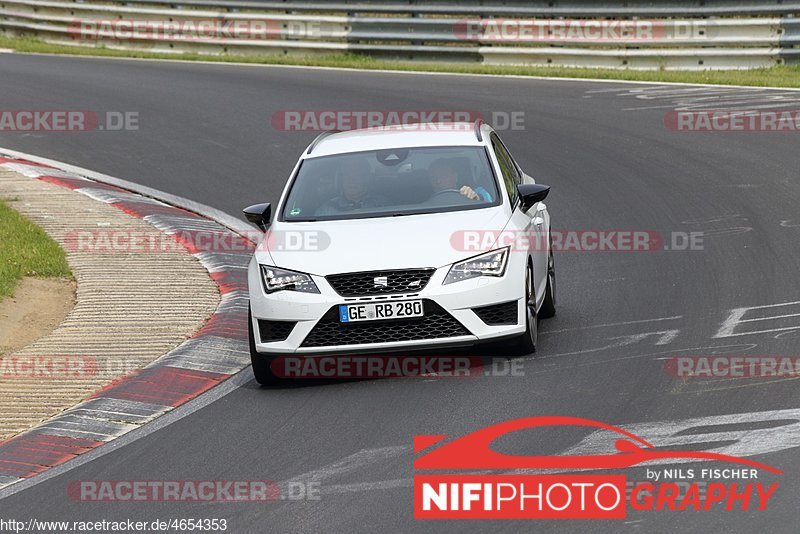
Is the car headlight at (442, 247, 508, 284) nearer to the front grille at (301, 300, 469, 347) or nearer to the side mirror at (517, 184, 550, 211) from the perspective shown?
the front grille at (301, 300, 469, 347)

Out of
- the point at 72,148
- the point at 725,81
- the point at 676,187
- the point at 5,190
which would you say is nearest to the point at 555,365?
the point at 676,187

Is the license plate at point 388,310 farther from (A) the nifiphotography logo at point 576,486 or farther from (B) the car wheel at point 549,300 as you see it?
(B) the car wheel at point 549,300

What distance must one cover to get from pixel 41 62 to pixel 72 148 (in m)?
8.83

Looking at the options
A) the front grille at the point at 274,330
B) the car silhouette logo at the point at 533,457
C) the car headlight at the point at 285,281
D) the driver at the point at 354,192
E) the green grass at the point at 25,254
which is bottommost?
the green grass at the point at 25,254

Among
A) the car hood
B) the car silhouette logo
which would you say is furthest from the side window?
the car silhouette logo

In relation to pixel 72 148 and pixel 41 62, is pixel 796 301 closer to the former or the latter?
pixel 72 148

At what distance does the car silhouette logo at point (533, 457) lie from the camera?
7.12 m

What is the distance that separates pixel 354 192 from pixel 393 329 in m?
1.55

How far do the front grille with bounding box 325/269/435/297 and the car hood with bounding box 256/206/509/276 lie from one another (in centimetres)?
4

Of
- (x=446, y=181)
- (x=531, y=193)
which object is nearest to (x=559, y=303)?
(x=531, y=193)

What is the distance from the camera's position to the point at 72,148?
1908 cm

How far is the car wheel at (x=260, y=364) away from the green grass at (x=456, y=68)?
1406 cm

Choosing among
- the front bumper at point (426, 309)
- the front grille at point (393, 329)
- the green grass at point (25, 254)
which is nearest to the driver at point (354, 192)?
the front bumper at point (426, 309)

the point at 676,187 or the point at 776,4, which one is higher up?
the point at 776,4
